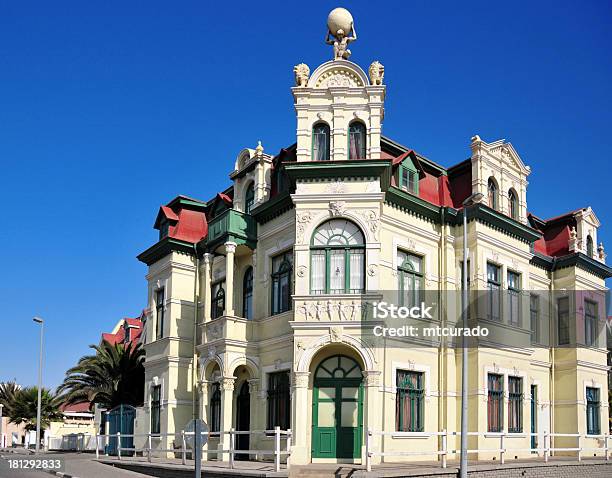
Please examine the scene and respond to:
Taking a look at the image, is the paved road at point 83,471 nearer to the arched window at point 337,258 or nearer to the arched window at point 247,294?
the arched window at point 247,294

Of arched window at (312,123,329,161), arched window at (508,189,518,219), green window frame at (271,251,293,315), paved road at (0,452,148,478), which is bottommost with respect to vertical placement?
paved road at (0,452,148,478)

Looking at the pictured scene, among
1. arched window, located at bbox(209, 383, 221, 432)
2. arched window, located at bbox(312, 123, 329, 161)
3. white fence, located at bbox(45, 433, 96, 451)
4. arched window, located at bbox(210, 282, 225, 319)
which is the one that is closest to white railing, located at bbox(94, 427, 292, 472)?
arched window, located at bbox(209, 383, 221, 432)

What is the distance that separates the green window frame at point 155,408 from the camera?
31.9 m

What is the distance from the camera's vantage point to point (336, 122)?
84.7 feet

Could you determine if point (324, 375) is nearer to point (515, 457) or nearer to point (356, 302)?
point (356, 302)

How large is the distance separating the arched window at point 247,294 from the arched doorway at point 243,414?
102 inches

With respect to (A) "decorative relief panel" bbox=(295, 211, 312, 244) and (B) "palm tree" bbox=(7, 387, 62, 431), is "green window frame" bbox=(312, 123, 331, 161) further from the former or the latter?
(B) "palm tree" bbox=(7, 387, 62, 431)

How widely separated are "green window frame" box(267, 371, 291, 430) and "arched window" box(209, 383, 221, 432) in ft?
8.66

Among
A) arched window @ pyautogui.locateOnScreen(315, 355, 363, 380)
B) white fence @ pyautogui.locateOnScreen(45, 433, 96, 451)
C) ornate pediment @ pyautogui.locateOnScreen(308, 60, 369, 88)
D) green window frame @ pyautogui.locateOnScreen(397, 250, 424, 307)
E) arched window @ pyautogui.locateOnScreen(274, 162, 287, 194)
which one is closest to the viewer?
arched window @ pyautogui.locateOnScreen(315, 355, 363, 380)

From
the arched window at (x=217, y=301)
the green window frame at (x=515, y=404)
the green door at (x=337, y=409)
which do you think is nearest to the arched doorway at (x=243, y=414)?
the arched window at (x=217, y=301)

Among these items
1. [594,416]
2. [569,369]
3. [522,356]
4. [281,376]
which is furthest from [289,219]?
[594,416]

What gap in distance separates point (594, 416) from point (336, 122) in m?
17.7

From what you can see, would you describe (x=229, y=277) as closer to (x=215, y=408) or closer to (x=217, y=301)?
(x=217, y=301)

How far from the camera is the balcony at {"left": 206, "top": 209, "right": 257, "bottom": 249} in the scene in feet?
92.6
